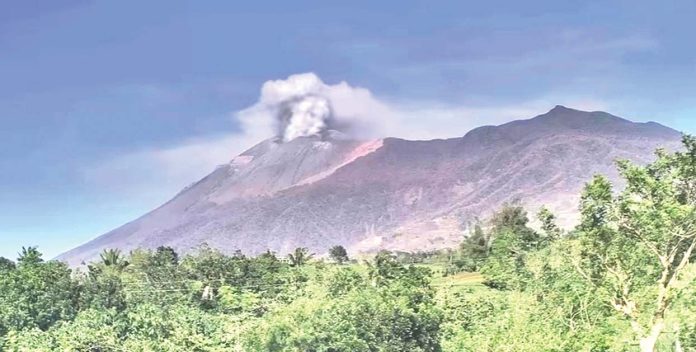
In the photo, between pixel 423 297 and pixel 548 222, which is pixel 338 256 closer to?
pixel 423 297

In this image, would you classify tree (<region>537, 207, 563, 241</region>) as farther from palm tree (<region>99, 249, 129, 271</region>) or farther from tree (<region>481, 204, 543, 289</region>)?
palm tree (<region>99, 249, 129, 271</region>)

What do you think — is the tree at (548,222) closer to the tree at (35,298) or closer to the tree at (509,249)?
the tree at (509,249)

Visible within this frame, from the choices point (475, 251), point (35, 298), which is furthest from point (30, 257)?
point (475, 251)

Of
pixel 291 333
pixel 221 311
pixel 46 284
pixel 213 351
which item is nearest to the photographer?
pixel 291 333

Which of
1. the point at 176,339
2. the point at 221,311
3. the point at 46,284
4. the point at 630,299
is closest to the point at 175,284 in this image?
the point at 221,311

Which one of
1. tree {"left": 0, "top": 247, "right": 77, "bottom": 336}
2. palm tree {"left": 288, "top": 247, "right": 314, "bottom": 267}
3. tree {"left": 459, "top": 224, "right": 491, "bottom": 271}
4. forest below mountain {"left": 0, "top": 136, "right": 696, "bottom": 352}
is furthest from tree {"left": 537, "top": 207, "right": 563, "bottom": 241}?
palm tree {"left": 288, "top": 247, "right": 314, "bottom": 267}

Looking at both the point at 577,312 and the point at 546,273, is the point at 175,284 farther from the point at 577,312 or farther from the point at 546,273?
the point at 577,312

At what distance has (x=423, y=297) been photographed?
3778 cm

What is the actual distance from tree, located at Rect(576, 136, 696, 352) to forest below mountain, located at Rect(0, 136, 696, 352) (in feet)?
0.12

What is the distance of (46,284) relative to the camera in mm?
45688

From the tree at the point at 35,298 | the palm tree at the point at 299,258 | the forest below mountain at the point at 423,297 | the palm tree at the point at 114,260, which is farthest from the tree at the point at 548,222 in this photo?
the palm tree at the point at 299,258

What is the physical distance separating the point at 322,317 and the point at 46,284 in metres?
20.7

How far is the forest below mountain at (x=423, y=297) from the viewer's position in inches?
770

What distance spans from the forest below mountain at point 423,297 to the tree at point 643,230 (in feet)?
0.12
